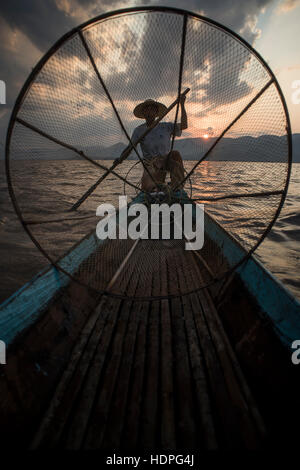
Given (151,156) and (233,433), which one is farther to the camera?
(151,156)

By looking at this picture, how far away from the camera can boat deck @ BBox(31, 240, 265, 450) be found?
1.20 m

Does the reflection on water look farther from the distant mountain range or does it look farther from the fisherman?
the fisherman

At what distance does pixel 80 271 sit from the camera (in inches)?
90.0

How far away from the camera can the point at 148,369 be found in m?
1.58

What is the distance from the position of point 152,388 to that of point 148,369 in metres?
0.14

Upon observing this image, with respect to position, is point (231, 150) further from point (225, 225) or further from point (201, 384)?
point (201, 384)

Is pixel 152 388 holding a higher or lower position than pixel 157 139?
lower

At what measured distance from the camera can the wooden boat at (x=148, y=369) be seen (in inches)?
47.6

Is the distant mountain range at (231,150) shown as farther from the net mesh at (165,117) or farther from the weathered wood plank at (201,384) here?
the weathered wood plank at (201,384)

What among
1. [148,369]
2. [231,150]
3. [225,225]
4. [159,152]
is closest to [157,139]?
[159,152]

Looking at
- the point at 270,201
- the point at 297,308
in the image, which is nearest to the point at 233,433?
the point at 297,308

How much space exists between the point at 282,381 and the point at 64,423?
1447 mm

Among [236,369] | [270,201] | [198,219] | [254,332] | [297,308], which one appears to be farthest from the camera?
[198,219]

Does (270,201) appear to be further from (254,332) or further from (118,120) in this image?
(118,120)
